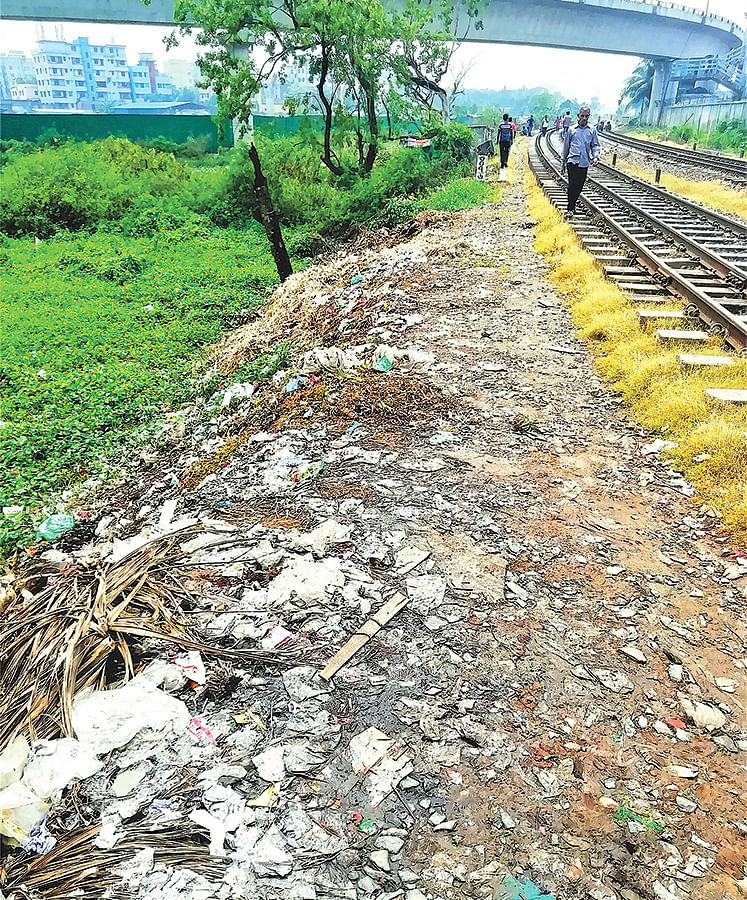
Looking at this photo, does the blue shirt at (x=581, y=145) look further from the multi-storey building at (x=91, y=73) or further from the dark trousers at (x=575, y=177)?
the multi-storey building at (x=91, y=73)

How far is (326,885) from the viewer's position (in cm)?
212

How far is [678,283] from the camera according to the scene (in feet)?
26.9

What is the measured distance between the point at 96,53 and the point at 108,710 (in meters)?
134

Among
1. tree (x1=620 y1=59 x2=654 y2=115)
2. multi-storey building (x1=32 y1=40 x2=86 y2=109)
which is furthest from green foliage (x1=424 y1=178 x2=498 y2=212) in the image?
multi-storey building (x1=32 y1=40 x2=86 y2=109)

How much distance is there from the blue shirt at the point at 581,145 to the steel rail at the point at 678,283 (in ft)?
4.44

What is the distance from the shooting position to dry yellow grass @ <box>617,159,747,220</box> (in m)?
14.7

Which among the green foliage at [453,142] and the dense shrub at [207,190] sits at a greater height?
the green foliage at [453,142]

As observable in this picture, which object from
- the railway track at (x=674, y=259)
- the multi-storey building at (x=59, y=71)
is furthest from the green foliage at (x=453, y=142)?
the multi-storey building at (x=59, y=71)

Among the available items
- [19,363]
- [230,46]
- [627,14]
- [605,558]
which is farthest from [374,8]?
[627,14]

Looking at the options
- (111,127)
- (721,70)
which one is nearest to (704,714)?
(111,127)

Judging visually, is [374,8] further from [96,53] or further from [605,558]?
[96,53]

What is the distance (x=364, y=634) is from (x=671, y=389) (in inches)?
150

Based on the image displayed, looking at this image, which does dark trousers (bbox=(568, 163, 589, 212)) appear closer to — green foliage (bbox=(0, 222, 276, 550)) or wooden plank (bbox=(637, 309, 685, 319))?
wooden plank (bbox=(637, 309, 685, 319))

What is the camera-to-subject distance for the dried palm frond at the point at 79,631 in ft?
8.96
